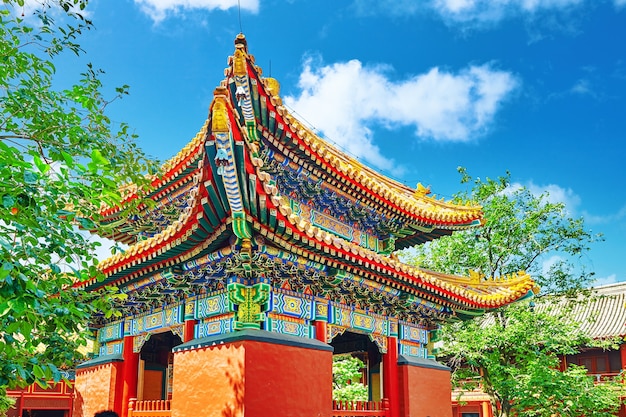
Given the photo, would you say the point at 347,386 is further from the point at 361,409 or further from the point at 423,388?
the point at 361,409

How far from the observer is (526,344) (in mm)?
19984

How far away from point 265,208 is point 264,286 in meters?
1.75

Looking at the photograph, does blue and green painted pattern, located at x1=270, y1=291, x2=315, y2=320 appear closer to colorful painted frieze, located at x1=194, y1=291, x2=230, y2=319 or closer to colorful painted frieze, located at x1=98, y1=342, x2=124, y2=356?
colorful painted frieze, located at x1=194, y1=291, x2=230, y2=319

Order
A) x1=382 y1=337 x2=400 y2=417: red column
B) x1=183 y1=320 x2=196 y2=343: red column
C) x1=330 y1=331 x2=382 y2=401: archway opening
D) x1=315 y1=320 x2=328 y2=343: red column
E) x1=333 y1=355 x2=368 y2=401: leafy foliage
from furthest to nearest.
Result: x1=333 y1=355 x2=368 y2=401: leafy foliage, x1=330 y1=331 x2=382 y2=401: archway opening, x1=382 y1=337 x2=400 y2=417: red column, x1=315 y1=320 x2=328 y2=343: red column, x1=183 y1=320 x2=196 y2=343: red column

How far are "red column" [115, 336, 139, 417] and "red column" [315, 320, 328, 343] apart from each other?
3980mm

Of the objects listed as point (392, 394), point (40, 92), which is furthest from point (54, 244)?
point (392, 394)

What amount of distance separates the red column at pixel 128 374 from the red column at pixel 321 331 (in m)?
3.98

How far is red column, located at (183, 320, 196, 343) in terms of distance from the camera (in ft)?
33.7

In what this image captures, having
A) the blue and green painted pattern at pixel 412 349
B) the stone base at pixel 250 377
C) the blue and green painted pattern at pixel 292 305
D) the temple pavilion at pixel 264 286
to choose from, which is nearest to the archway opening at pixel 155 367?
the temple pavilion at pixel 264 286

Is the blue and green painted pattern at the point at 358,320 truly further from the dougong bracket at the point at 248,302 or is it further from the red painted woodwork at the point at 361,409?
the dougong bracket at the point at 248,302

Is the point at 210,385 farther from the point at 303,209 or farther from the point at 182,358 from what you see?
the point at 303,209

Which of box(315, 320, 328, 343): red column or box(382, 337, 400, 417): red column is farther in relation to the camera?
box(382, 337, 400, 417): red column

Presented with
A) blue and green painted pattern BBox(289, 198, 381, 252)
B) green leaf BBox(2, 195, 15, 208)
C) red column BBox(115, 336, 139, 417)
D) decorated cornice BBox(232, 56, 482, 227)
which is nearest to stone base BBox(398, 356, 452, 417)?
blue and green painted pattern BBox(289, 198, 381, 252)

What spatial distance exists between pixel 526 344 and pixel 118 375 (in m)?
14.1
